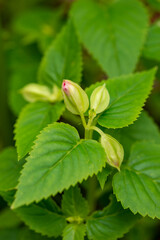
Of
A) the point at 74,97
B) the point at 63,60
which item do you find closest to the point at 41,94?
the point at 63,60

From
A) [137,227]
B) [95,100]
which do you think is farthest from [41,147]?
[137,227]

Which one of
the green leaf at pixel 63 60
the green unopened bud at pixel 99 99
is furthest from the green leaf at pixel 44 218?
the green leaf at pixel 63 60

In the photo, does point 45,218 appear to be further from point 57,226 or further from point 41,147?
point 41,147

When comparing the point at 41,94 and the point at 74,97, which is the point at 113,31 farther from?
the point at 74,97

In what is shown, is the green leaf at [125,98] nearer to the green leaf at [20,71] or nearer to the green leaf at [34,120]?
the green leaf at [34,120]

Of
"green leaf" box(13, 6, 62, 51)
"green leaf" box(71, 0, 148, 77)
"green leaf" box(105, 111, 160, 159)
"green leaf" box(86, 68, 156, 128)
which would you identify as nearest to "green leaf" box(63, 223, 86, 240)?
"green leaf" box(86, 68, 156, 128)

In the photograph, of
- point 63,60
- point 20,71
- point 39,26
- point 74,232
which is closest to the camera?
point 74,232
